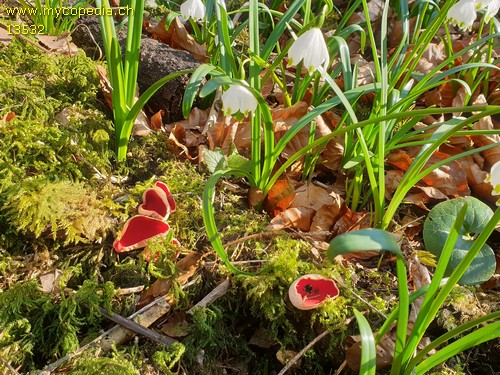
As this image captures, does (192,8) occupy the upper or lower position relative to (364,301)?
upper

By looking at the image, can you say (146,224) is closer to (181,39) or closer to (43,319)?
(43,319)

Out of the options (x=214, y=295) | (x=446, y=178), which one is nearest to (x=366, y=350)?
(x=214, y=295)

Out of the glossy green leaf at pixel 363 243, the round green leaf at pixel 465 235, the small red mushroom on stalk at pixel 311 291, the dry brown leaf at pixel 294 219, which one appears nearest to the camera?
the glossy green leaf at pixel 363 243

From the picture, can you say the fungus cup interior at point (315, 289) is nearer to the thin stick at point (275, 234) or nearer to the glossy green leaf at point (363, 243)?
the thin stick at point (275, 234)

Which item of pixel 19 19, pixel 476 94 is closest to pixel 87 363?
pixel 19 19

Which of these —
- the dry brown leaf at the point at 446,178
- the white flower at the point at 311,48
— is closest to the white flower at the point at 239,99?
the white flower at the point at 311,48
